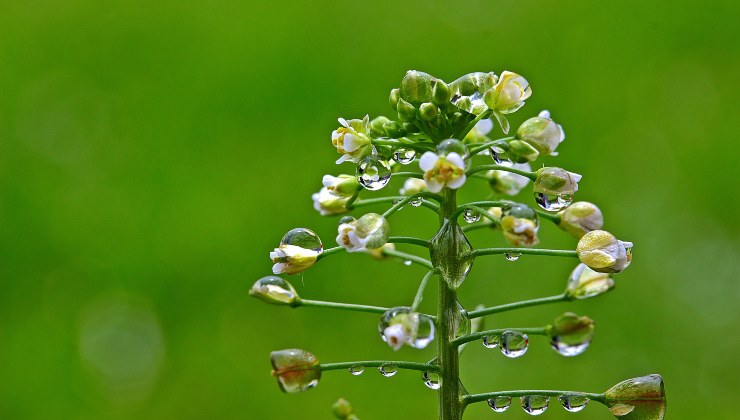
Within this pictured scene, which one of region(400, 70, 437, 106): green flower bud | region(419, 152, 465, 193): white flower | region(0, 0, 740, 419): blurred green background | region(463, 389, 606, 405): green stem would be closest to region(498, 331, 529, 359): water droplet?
region(463, 389, 606, 405): green stem

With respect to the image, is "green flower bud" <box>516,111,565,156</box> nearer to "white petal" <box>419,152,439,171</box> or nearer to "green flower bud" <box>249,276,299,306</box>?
Answer: "white petal" <box>419,152,439,171</box>

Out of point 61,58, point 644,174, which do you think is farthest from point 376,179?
point 61,58

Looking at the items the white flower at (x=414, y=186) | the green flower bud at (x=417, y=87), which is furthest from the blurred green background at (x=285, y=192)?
the green flower bud at (x=417, y=87)

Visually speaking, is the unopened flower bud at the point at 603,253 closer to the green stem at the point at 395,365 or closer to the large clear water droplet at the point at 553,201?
the large clear water droplet at the point at 553,201

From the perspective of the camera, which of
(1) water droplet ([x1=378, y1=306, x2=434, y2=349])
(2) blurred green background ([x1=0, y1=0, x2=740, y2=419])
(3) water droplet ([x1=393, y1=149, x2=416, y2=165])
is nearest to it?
(1) water droplet ([x1=378, y1=306, x2=434, y2=349])

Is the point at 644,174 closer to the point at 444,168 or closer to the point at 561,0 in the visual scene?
the point at 561,0

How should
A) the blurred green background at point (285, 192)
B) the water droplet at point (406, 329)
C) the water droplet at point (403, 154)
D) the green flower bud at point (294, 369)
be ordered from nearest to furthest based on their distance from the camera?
1. the water droplet at point (406, 329)
2. the green flower bud at point (294, 369)
3. the water droplet at point (403, 154)
4. the blurred green background at point (285, 192)
